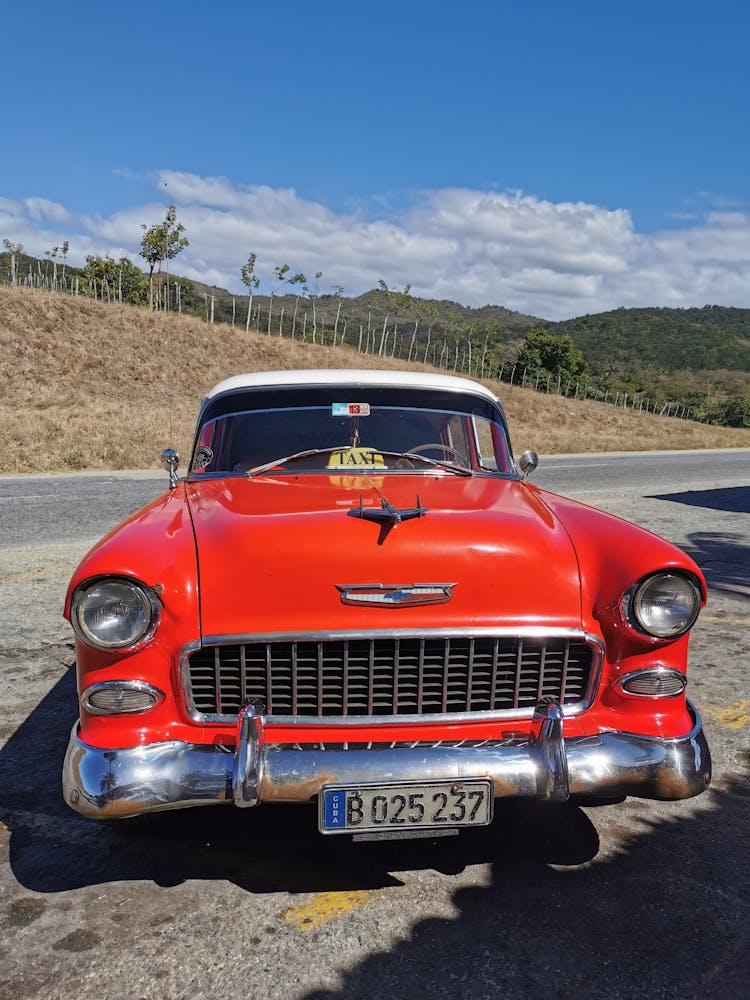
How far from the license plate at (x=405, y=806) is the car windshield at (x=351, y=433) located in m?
1.68

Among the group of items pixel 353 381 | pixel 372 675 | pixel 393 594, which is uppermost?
pixel 353 381

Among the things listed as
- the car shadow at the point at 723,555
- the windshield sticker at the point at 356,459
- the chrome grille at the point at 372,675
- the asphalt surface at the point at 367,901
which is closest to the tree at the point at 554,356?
the car shadow at the point at 723,555

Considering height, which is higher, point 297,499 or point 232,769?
point 297,499

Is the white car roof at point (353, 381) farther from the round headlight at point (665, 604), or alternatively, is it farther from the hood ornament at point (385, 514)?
the round headlight at point (665, 604)

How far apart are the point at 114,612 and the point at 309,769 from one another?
72 centimetres

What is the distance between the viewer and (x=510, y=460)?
3.80m

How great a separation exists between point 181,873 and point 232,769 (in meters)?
0.61

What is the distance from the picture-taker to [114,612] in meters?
2.30

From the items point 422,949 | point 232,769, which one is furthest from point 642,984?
point 232,769

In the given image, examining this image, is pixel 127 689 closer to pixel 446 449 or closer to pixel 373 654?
pixel 373 654

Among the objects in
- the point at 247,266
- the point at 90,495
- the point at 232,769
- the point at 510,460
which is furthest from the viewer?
→ the point at 247,266

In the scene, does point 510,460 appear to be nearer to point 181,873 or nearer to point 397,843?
point 397,843

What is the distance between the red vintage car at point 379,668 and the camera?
2162 mm

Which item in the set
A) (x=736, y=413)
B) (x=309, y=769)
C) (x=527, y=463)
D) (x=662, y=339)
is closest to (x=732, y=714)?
(x=527, y=463)
